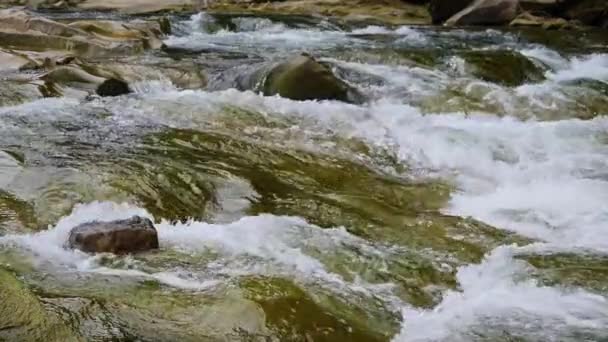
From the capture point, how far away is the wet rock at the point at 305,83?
934 centimetres

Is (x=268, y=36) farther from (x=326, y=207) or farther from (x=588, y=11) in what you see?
(x=326, y=207)

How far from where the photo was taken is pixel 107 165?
21.3 ft

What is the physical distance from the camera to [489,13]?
18.3 m

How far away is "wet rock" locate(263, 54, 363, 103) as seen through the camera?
934 centimetres

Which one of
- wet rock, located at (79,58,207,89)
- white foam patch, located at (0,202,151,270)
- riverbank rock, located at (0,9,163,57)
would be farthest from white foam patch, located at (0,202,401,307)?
riverbank rock, located at (0,9,163,57)

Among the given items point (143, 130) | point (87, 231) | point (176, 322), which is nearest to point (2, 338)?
point (176, 322)

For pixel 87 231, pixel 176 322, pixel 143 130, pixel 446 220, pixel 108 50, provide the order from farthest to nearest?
pixel 108 50 < pixel 143 130 < pixel 446 220 < pixel 87 231 < pixel 176 322

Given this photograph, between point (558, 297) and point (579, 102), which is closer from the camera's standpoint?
point (558, 297)

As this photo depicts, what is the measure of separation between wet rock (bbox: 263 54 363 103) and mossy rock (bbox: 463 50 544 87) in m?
2.81

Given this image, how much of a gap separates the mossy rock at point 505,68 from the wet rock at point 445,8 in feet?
22.9

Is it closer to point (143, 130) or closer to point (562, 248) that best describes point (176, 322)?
point (562, 248)

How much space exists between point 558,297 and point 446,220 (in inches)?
62.3

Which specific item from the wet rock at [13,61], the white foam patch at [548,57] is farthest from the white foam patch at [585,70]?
the wet rock at [13,61]

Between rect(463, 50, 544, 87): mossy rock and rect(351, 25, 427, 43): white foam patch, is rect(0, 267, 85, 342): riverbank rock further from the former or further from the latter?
rect(351, 25, 427, 43): white foam patch
